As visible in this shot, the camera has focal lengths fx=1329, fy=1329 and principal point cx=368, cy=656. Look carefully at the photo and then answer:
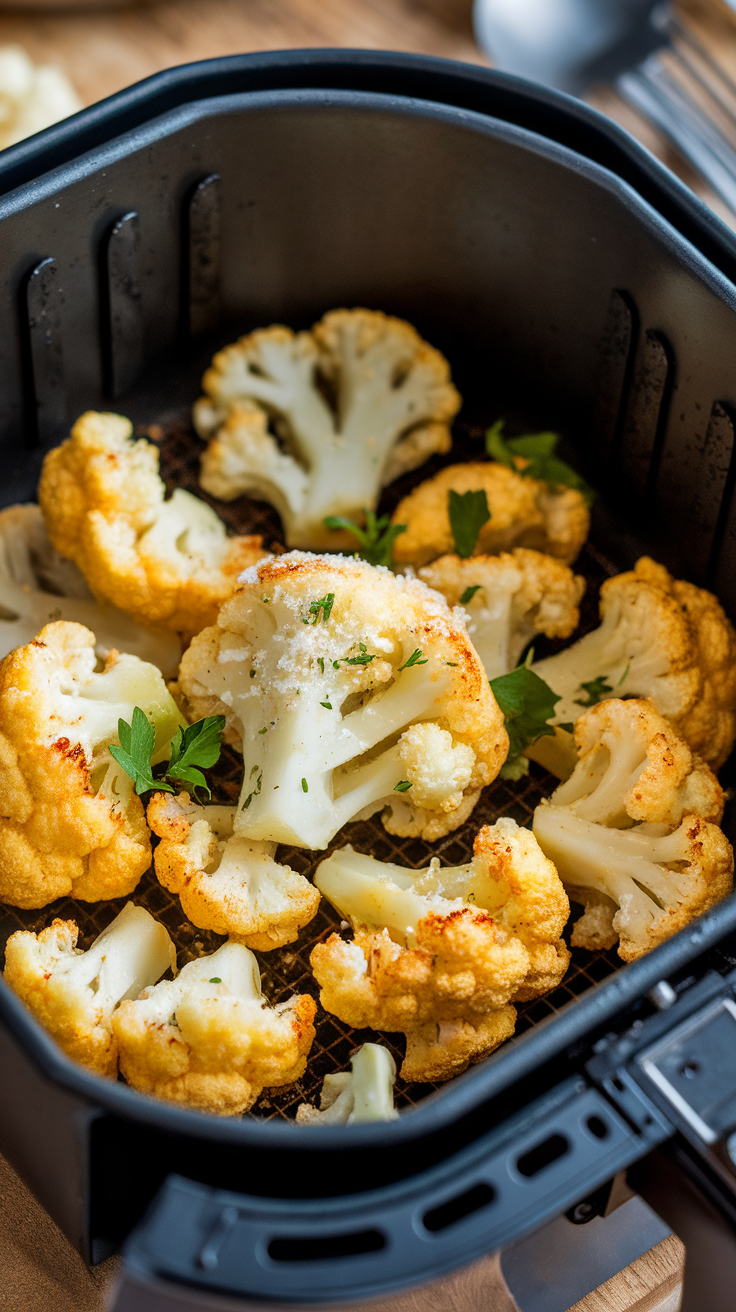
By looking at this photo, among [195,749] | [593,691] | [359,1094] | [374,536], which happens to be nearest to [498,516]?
[374,536]

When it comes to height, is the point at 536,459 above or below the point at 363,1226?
above

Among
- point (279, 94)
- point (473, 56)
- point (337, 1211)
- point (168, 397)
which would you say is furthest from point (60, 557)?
point (473, 56)

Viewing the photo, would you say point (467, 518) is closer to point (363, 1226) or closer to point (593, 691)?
point (593, 691)

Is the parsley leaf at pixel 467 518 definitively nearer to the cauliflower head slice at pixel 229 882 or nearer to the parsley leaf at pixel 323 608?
the parsley leaf at pixel 323 608

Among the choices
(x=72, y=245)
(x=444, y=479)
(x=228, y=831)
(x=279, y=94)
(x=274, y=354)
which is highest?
(x=279, y=94)

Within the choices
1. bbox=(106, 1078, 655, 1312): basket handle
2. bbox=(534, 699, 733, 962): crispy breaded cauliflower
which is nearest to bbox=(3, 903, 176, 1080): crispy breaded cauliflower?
bbox=(106, 1078, 655, 1312): basket handle

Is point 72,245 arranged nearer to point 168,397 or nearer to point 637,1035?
point 168,397
